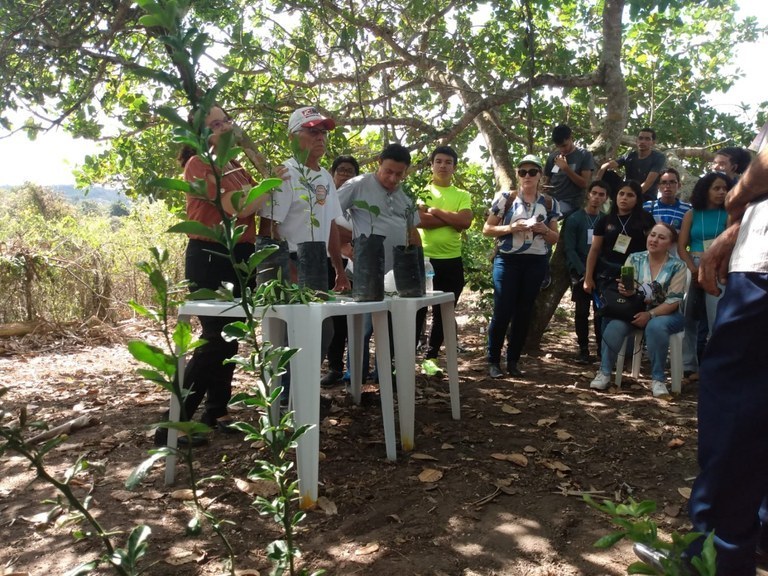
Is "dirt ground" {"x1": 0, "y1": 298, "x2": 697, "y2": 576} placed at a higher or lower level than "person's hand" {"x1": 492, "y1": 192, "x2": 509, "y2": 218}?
lower

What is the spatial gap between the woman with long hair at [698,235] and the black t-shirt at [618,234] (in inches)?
12.1

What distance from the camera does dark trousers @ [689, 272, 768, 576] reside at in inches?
67.7

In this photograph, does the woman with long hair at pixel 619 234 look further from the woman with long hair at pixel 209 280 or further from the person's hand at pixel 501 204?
the woman with long hair at pixel 209 280

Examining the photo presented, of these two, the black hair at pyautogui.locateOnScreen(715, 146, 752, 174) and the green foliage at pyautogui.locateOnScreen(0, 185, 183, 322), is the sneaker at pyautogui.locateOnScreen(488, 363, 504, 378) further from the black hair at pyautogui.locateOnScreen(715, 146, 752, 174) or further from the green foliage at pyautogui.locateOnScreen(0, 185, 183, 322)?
the green foliage at pyautogui.locateOnScreen(0, 185, 183, 322)

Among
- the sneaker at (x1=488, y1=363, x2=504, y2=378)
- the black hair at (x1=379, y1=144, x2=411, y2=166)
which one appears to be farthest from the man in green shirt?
Answer: the black hair at (x1=379, y1=144, x2=411, y2=166)

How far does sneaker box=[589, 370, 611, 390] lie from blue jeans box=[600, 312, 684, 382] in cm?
4

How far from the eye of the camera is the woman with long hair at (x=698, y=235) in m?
5.00

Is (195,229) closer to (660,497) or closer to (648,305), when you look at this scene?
(660,497)

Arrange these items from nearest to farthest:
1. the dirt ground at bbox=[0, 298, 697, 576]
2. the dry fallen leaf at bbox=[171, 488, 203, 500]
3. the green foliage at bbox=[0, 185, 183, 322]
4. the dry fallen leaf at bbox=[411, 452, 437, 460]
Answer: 1. the dirt ground at bbox=[0, 298, 697, 576]
2. the dry fallen leaf at bbox=[171, 488, 203, 500]
3. the dry fallen leaf at bbox=[411, 452, 437, 460]
4. the green foliage at bbox=[0, 185, 183, 322]

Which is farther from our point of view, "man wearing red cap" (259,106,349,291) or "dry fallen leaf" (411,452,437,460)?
"man wearing red cap" (259,106,349,291)

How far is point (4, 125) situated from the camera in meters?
5.00

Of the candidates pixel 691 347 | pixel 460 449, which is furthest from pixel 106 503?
pixel 691 347

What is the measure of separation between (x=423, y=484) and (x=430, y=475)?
103 mm

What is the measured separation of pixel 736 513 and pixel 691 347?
3.81 metres
